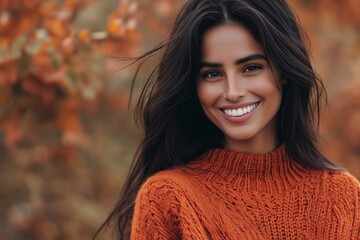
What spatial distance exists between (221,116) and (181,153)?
0.27 m

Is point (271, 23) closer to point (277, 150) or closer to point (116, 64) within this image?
point (277, 150)

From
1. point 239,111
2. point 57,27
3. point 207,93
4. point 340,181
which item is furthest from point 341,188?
point 57,27

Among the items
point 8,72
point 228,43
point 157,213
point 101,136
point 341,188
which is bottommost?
point 101,136

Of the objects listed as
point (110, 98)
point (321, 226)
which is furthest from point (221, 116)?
point (110, 98)

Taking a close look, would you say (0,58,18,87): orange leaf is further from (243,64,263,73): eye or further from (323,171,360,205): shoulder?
(323,171,360,205): shoulder

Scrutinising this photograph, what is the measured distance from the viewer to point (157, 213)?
317cm

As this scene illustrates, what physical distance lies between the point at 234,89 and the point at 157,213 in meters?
0.48

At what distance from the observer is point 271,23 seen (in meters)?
3.28

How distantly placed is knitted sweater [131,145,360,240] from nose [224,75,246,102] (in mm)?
287

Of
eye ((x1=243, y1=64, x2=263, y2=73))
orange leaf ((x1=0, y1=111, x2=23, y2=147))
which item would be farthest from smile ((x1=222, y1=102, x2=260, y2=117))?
orange leaf ((x1=0, y1=111, x2=23, y2=147))

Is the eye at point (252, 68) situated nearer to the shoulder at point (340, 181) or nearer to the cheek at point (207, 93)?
the cheek at point (207, 93)

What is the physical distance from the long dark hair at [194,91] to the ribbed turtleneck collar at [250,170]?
70mm

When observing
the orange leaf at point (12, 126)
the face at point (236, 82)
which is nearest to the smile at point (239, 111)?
the face at point (236, 82)

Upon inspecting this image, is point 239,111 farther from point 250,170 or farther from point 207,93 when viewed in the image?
point 250,170
